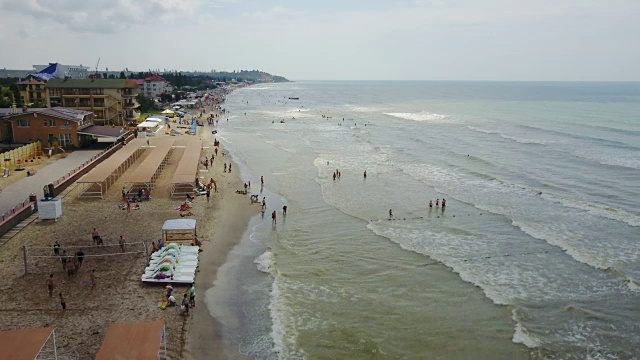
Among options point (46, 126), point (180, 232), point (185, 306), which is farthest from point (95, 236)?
point (46, 126)

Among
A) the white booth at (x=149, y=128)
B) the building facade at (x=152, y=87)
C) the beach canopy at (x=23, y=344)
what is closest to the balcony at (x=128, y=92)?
the white booth at (x=149, y=128)

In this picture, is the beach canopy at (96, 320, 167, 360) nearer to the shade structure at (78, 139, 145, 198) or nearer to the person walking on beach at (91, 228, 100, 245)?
the person walking on beach at (91, 228, 100, 245)

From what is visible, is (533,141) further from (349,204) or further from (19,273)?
(19,273)

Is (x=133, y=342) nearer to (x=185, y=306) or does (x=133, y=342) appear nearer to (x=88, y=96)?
(x=185, y=306)

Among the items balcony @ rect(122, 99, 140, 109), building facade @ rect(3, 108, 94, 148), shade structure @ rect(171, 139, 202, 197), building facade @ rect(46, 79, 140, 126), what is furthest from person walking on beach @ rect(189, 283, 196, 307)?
balcony @ rect(122, 99, 140, 109)

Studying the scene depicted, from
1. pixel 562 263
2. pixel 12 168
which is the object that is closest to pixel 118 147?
pixel 12 168

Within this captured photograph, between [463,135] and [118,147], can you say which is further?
[463,135]
